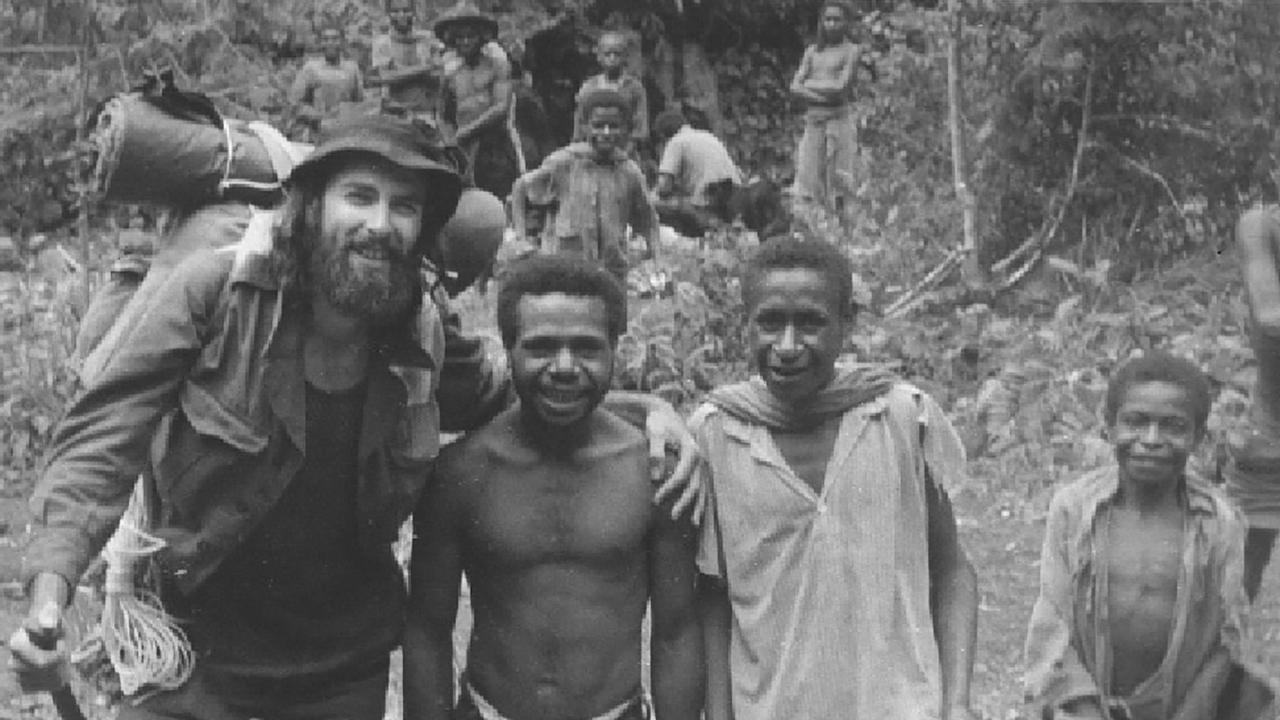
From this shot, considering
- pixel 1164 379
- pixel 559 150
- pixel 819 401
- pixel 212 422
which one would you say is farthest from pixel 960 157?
pixel 212 422

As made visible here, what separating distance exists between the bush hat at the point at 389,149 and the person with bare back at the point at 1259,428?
285cm

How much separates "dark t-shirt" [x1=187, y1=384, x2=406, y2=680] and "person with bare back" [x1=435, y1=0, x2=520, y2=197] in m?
9.04

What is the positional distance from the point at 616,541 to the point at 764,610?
34 cm

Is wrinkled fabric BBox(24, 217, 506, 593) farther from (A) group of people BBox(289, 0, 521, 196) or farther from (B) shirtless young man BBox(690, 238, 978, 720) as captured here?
(A) group of people BBox(289, 0, 521, 196)

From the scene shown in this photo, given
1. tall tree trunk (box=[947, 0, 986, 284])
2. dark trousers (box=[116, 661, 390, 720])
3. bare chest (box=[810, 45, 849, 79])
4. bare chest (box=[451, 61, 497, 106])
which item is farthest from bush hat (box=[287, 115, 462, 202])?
bare chest (box=[810, 45, 849, 79])

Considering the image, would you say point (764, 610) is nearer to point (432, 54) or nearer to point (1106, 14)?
point (1106, 14)

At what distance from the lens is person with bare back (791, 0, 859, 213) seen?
46.9 ft

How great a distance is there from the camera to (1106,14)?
1165 centimetres

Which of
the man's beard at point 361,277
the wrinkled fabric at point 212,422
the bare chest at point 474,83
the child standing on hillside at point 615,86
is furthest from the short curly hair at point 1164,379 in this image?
the bare chest at point 474,83

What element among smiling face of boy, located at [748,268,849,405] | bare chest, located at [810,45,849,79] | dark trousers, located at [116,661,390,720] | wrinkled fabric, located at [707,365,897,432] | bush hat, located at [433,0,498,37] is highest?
bush hat, located at [433,0,498,37]

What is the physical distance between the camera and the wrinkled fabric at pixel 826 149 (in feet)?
46.8

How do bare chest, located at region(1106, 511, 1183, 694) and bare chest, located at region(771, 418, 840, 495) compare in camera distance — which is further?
bare chest, located at region(1106, 511, 1183, 694)

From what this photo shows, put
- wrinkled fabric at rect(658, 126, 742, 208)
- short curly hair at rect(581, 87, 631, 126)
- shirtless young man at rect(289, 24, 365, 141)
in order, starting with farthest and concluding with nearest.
Result: 1. shirtless young man at rect(289, 24, 365, 141)
2. wrinkled fabric at rect(658, 126, 742, 208)
3. short curly hair at rect(581, 87, 631, 126)

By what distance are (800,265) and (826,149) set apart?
1055 centimetres
